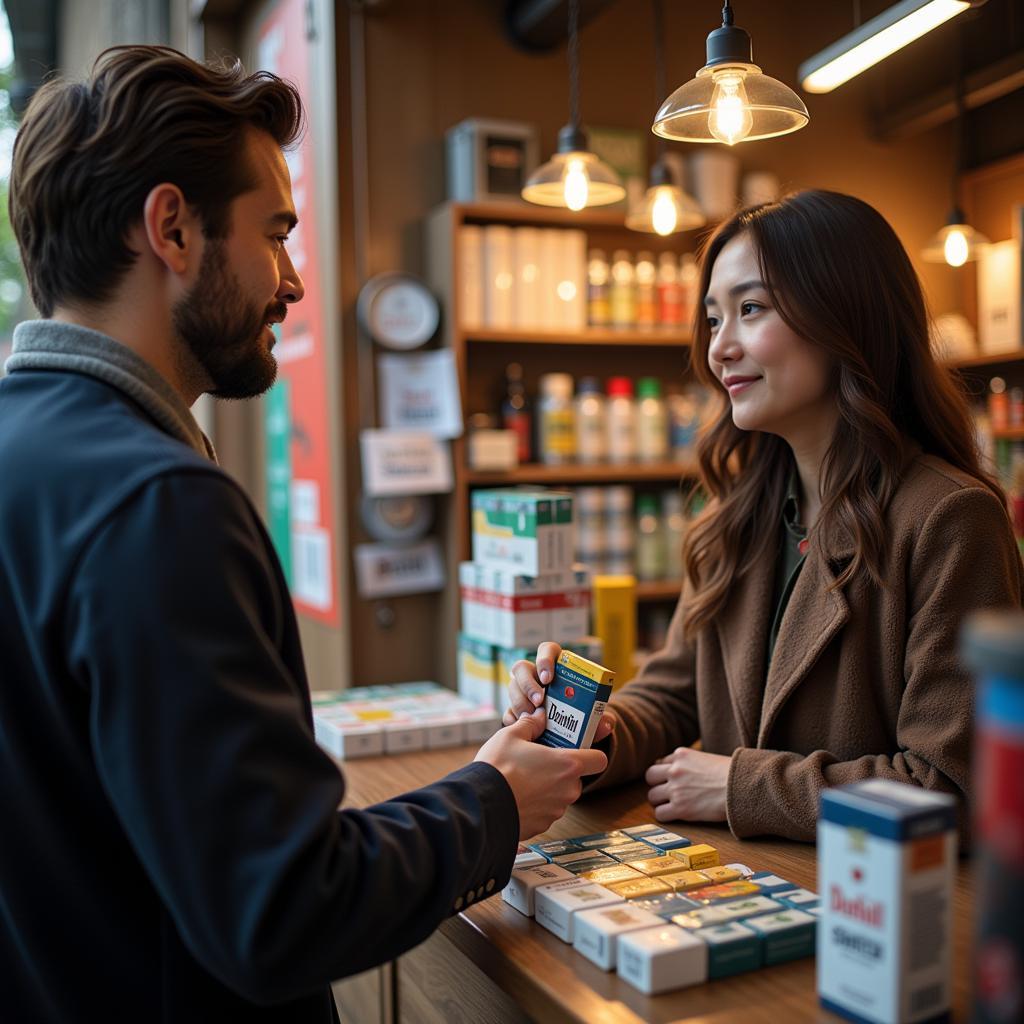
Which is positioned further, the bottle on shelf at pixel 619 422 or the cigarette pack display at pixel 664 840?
the bottle on shelf at pixel 619 422

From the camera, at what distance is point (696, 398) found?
417 cm

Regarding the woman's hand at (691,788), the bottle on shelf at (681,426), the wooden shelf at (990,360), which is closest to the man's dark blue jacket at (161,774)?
the woman's hand at (691,788)

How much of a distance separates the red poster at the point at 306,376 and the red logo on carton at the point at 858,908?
275 cm

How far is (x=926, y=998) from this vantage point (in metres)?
0.98

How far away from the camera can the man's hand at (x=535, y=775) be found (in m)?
1.33

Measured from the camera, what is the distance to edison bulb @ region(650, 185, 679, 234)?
2.81 m

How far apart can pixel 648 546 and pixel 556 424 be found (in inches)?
23.5

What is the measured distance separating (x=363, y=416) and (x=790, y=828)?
233 cm

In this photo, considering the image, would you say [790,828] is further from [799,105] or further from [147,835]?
[799,105]

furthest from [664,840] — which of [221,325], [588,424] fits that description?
[588,424]

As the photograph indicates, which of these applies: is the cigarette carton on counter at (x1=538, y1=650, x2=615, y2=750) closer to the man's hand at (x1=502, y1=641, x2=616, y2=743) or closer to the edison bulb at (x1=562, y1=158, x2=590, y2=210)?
the man's hand at (x1=502, y1=641, x2=616, y2=743)

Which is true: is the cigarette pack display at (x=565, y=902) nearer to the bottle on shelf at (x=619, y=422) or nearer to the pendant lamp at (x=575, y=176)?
the pendant lamp at (x=575, y=176)

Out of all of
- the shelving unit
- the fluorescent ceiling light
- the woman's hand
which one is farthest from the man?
the shelving unit

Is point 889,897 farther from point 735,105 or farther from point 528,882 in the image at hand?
point 735,105
